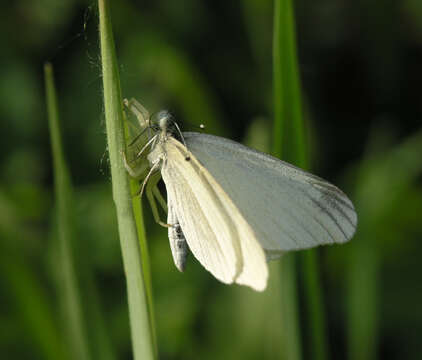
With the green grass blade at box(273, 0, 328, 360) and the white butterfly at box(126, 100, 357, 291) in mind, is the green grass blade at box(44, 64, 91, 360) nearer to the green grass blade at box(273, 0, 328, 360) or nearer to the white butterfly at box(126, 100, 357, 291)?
the white butterfly at box(126, 100, 357, 291)

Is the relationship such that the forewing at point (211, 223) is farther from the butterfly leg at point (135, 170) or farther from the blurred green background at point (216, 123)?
the blurred green background at point (216, 123)

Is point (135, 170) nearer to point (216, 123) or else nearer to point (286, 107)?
point (286, 107)

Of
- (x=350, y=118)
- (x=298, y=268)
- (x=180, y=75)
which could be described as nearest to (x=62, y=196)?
(x=298, y=268)

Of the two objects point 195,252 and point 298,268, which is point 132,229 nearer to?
point 195,252

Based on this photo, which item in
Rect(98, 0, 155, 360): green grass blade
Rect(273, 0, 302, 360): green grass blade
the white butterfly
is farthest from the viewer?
the white butterfly

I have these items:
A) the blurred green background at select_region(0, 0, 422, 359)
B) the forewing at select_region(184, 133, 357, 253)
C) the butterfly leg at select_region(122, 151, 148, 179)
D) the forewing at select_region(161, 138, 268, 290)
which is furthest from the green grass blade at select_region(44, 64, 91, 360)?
the blurred green background at select_region(0, 0, 422, 359)

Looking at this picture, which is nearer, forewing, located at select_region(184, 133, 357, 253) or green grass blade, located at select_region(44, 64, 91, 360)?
green grass blade, located at select_region(44, 64, 91, 360)

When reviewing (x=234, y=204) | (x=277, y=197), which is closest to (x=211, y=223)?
(x=234, y=204)
